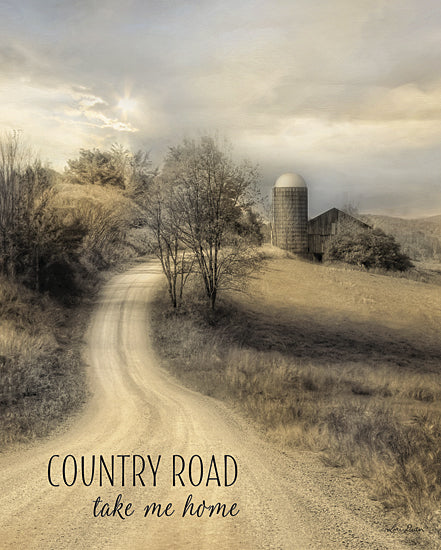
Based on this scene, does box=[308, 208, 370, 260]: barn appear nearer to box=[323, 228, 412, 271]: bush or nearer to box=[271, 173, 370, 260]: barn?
box=[271, 173, 370, 260]: barn

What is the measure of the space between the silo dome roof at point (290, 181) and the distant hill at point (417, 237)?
8.62m

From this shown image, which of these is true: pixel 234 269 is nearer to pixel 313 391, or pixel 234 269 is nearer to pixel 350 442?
pixel 313 391

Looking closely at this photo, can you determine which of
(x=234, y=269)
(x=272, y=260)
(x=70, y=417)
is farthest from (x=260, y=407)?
(x=272, y=260)

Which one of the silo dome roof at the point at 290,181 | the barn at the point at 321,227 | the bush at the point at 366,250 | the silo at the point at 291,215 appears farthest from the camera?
the barn at the point at 321,227

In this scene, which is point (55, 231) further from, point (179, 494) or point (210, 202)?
point (179, 494)

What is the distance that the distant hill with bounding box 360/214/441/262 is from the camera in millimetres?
55062

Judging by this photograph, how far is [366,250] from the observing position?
37281 mm

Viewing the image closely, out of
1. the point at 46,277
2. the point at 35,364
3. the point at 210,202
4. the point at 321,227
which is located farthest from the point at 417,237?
the point at 35,364

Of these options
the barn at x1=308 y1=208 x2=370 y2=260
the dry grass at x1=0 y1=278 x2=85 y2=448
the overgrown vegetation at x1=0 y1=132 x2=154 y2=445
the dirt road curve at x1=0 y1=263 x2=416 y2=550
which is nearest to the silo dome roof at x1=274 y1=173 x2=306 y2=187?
the barn at x1=308 y1=208 x2=370 y2=260

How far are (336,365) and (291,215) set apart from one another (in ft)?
82.6

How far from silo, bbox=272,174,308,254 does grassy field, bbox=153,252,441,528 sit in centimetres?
789

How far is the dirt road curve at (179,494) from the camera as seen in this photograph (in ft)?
15.7

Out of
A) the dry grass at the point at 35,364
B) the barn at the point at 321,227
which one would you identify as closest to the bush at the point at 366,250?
the barn at the point at 321,227

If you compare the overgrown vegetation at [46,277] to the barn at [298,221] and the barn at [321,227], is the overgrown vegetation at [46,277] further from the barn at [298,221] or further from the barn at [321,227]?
the barn at [321,227]
